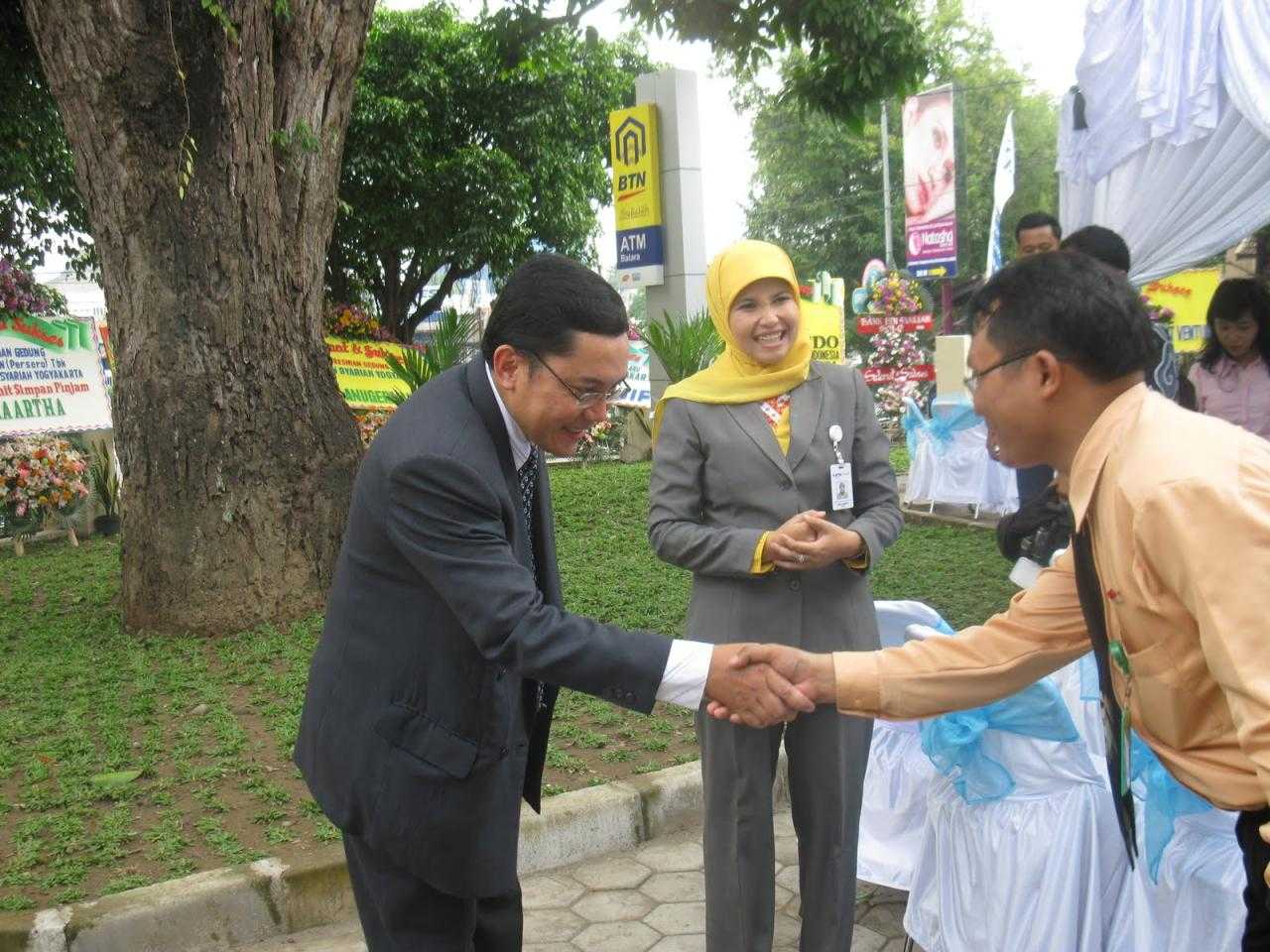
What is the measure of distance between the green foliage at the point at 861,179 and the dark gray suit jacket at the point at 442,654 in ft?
130

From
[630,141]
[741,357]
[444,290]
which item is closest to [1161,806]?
[741,357]

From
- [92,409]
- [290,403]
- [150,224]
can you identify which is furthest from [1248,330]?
[92,409]

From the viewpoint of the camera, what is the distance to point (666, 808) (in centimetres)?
442

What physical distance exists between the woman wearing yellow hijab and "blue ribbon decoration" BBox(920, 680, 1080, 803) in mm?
226

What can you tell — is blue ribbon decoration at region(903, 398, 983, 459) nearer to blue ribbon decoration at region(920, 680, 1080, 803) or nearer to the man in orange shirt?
blue ribbon decoration at region(920, 680, 1080, 803)

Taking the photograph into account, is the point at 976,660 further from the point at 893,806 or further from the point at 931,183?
the point at 931,183

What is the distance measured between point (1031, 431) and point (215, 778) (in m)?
3.63

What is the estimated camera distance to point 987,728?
3.00m

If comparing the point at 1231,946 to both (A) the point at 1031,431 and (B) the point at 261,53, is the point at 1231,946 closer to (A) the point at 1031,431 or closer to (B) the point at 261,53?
(A) the point at 1031,431

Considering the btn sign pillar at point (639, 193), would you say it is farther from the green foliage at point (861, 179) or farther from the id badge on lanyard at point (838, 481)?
the green foliage at point (861, 179)

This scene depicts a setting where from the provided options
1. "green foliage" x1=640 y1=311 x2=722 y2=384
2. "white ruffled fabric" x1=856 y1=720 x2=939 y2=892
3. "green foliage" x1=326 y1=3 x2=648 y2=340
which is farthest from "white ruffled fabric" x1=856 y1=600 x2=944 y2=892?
"green foliage" x1=326 y1=3 x2=648 y2=340

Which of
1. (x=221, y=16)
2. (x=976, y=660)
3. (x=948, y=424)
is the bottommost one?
(x=948, y=424)

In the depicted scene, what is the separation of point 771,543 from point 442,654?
1.00 meters

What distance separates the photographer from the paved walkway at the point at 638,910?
11.9ft
